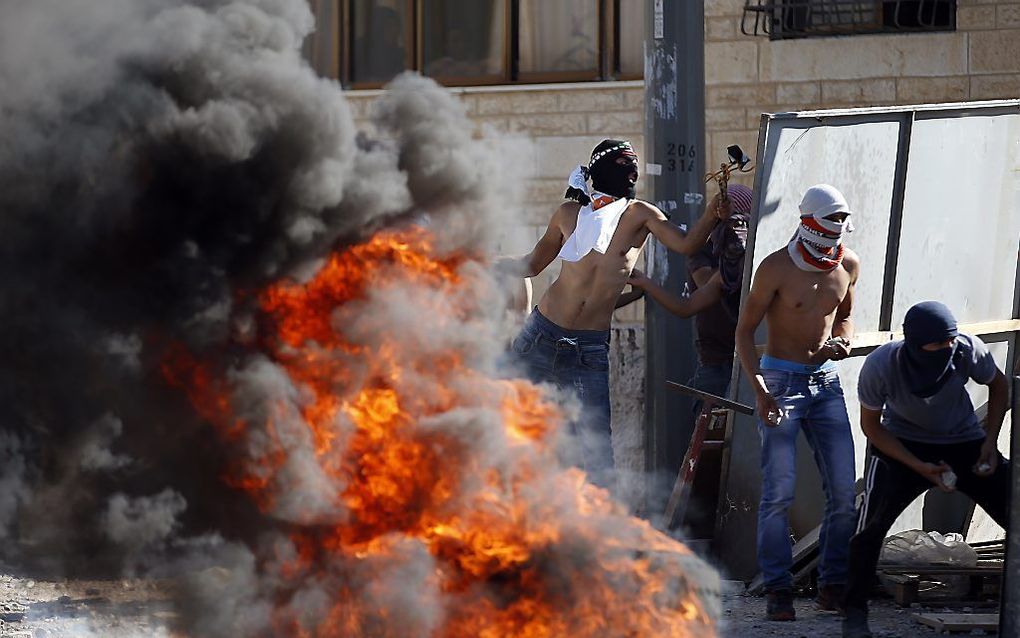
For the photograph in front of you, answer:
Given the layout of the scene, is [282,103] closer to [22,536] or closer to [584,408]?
[22,536]

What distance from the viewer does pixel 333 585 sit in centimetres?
519

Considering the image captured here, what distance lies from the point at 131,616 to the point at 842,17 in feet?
24.1

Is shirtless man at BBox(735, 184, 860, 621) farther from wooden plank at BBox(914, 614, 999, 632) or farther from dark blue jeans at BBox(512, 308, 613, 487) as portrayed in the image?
dark blue jeans at BBox(512, 308, 613, 487)

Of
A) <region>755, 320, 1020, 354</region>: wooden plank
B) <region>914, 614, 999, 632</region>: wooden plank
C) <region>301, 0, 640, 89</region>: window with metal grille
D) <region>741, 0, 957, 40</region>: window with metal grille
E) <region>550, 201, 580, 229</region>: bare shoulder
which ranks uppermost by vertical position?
<region>741, 0, 957, 40</region>: window with metal grille

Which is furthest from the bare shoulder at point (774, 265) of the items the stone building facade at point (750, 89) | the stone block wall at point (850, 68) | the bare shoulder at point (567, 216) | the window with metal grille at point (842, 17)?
the window with metal grille at point (842, 17)

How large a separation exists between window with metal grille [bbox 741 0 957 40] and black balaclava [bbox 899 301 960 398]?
5617mm

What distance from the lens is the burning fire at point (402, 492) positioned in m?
5.18

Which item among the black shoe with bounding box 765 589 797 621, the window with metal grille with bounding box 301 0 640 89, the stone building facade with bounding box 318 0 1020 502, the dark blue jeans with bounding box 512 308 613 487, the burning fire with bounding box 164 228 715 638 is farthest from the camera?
the window with metal grille with bounding box 301 0 640 89

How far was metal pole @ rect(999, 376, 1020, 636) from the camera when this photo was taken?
5.85 metres

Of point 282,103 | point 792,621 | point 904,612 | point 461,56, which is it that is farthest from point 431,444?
point 461,56

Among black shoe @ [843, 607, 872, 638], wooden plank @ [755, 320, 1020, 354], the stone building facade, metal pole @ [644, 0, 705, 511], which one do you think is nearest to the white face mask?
wooden plank @ [755, 320, 1020, 354]

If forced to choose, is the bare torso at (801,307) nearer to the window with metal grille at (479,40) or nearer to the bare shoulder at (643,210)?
the bare shoulder at (643,210)

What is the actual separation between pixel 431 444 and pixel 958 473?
2.48 meters

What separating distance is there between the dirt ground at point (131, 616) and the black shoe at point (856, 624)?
0.56ft
